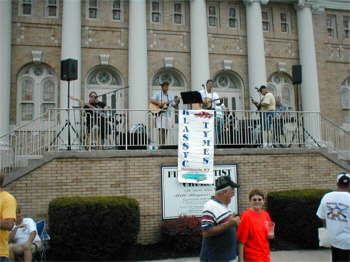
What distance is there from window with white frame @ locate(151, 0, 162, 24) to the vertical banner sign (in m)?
8.23

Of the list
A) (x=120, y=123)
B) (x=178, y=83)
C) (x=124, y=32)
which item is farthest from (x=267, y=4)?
(x=120, y=123)

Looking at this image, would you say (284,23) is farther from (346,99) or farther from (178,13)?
(178,13)

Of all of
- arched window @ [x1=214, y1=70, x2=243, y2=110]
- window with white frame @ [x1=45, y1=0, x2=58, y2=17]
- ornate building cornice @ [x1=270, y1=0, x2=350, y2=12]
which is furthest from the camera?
ornate building cornice @ [x1=270, y1=0, x2=350, y2=12]

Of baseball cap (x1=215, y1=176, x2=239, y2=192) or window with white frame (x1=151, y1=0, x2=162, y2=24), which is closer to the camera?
baseball cap (x1=215, y1=176, x2=239, y2=192)

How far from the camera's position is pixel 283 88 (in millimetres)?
18953

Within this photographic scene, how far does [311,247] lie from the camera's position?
9695 millimetres

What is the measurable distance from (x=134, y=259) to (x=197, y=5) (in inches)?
465

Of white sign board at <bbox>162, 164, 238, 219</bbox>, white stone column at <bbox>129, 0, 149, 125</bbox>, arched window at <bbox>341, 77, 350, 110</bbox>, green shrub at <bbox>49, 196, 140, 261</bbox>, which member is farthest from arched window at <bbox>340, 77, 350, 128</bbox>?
green shrub at <bbox>49, 196, 140, 261</bbox>

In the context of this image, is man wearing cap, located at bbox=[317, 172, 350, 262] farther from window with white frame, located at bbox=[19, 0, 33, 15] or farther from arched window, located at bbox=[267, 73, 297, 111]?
window with white frame, located at bbox=[19, 0, 33, 15]

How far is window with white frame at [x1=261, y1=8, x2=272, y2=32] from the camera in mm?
18859

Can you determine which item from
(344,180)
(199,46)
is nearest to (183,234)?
(344,180)

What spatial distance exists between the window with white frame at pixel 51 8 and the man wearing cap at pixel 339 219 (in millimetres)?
14098

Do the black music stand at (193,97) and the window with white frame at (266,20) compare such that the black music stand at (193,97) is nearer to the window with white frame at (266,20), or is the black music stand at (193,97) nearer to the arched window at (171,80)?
the arched window at (171,80)

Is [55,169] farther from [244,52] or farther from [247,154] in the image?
[244,52]
